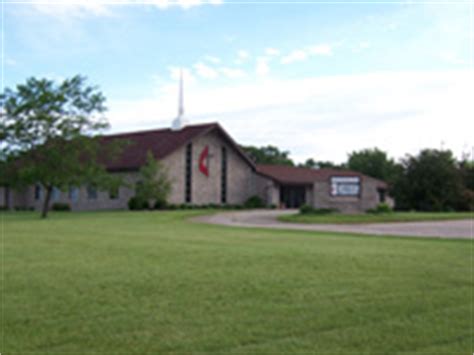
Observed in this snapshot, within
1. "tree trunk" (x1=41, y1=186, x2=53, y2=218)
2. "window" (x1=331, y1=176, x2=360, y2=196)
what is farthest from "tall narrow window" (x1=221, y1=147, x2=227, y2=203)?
"tree trunk" (x1=41, y1=186, x2=53, y2=218)

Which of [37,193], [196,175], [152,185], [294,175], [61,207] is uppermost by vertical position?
[294,175]

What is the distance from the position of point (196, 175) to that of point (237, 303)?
38.7 metres

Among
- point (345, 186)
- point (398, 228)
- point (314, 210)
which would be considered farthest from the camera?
point (345, 186)

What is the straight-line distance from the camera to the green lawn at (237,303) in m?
5.40

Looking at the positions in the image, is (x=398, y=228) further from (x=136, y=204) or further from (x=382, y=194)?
(x=382, y=194)

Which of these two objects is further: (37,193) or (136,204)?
(37,193)

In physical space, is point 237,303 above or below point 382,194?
below

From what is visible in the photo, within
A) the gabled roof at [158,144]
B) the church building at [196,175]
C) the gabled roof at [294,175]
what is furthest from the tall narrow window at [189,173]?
the gabled roof at [294,175]

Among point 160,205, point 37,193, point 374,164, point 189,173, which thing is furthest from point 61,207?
point 374,164

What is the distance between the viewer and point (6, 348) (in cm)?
527

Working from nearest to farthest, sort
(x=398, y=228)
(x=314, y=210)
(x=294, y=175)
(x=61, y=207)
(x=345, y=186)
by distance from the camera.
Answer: (x=398, y=228) < (x=314, y=210) < (x=345, y=186) < (x=61, y=207) < (x=294, y=175)

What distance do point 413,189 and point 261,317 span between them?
38265mm

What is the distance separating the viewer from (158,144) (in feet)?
148

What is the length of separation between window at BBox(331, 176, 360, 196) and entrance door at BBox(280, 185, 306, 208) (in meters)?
15.1
